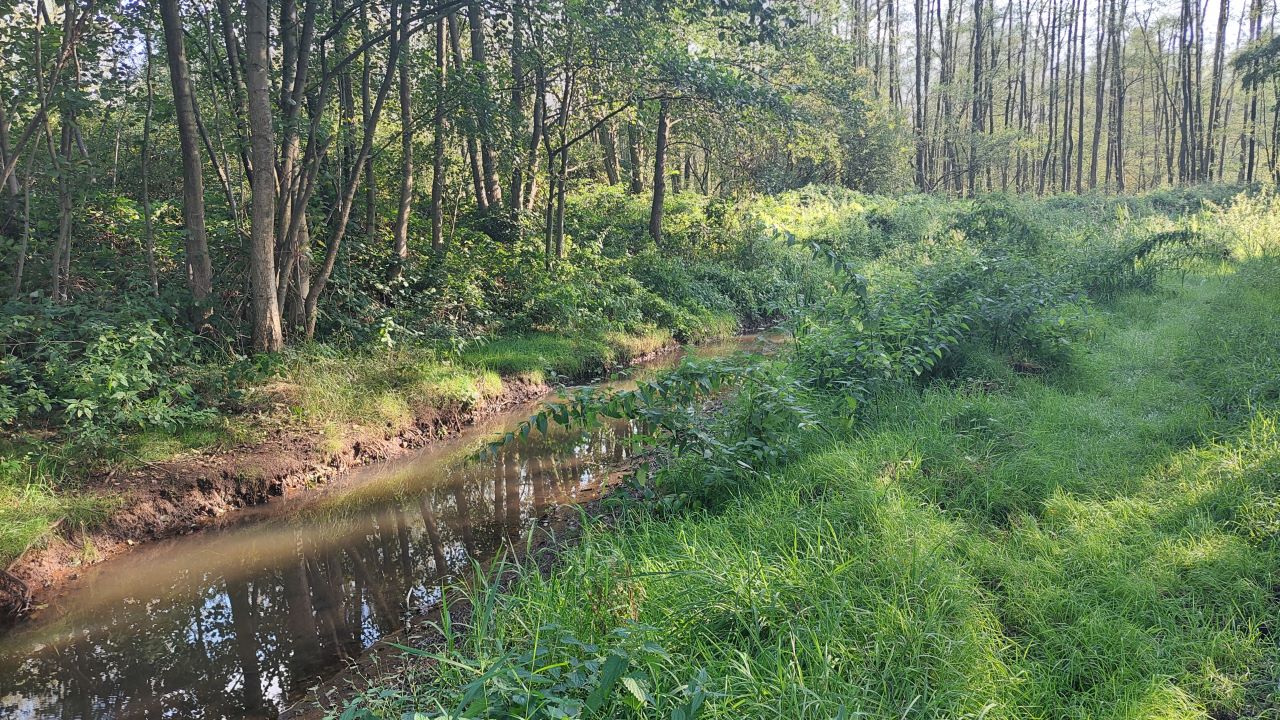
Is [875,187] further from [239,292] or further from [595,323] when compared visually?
[239,292]

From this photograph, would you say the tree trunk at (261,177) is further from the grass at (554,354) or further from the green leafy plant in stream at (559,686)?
the green leafy plant in stream at (559,686)

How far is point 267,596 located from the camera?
4766 millimetres

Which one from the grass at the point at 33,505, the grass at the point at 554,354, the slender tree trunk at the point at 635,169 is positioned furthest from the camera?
the slender tree trunk at the point at 635,169

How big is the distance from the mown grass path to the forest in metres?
0.02

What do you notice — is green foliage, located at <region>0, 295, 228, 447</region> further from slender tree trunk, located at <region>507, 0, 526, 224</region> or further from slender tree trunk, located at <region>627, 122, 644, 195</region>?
slender tree trunk, located at <region>627, 122, 644, 195</region>

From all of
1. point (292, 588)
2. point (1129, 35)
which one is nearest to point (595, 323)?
point (292, 588)

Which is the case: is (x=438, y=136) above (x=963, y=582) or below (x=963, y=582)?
above

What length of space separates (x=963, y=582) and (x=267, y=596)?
4409 millimetres

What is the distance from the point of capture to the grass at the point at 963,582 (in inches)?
102

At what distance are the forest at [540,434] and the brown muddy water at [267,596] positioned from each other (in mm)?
31

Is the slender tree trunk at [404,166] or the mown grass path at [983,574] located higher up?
the slender tree trunk at [404,166]

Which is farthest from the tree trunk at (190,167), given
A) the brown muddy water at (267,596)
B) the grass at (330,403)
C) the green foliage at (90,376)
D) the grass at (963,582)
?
the grass at (963,582)

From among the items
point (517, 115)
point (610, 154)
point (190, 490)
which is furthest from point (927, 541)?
point (610, 154)

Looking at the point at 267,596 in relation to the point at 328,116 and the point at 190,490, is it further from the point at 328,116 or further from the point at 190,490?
the point at 328,116
